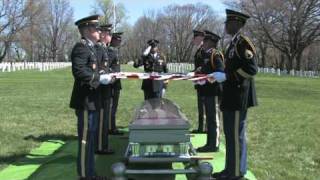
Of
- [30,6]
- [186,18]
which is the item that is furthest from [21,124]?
[186,18]

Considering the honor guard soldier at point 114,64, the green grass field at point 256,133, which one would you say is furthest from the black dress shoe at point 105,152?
the honor guard soldier at point 114,64

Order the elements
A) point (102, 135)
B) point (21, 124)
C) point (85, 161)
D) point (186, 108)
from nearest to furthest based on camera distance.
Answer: point (85, 161) → point (102, 135) → point (21, 124) → point (186, 108)

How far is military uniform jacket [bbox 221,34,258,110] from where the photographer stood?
7.78m

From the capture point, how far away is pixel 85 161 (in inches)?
309

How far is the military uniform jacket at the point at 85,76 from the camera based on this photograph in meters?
7.58

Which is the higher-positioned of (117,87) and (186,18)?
(186,18)

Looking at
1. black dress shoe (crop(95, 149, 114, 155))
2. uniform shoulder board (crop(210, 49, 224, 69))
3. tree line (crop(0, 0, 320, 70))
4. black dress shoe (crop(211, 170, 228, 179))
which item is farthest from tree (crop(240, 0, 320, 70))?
black dress shoe (crop(211, 170, 228, 179))

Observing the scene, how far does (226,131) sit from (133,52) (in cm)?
11829

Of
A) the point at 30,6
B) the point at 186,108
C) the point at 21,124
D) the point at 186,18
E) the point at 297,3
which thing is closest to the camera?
the point at 21,124

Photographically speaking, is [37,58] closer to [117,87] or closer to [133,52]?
[133,52]

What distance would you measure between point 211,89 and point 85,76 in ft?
11.5

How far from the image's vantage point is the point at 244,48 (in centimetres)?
777

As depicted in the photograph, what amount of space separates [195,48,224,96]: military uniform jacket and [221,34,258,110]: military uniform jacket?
6.82 ft

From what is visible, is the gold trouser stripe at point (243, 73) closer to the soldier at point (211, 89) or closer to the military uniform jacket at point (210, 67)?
the military uniform jacket at point (210, 67)
